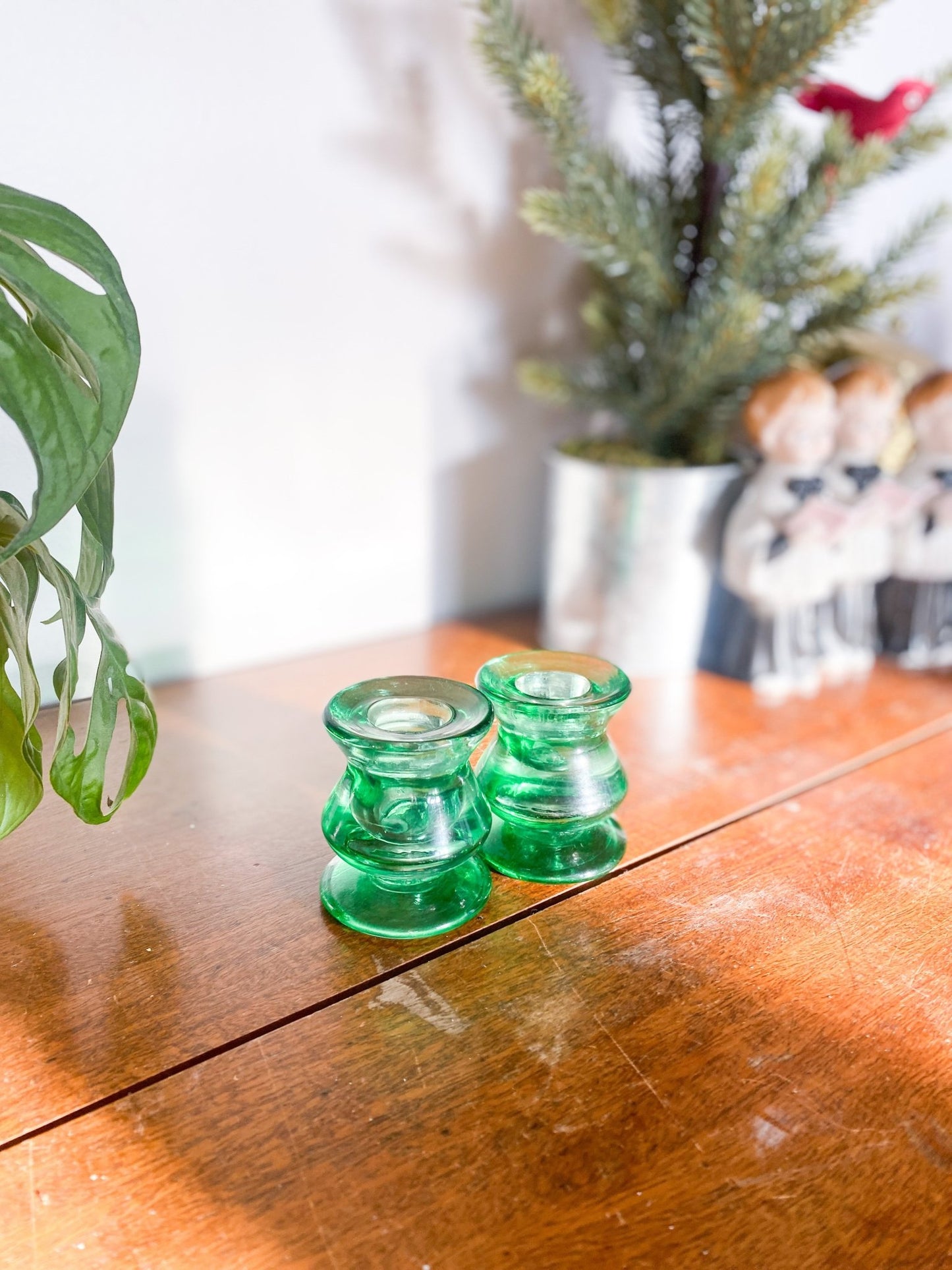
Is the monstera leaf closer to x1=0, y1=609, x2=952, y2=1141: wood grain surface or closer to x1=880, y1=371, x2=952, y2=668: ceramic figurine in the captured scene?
x1=0, y1=609, x2=952, y2=1141: wood grain surface

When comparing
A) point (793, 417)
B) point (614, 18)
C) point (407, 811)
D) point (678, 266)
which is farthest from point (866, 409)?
point (407, 811)

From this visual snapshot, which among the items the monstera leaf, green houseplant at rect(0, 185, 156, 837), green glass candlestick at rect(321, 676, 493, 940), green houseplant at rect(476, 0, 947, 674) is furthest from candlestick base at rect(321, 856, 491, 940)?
green houseplant at rect(476, 0, 947, 674)

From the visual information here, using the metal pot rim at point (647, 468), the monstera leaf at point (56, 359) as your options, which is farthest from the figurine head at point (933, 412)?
the monstera leaf at point (56, 359)

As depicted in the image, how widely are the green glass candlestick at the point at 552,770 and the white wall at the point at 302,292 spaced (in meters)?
0.30

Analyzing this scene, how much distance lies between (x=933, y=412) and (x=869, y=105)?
0.22 m

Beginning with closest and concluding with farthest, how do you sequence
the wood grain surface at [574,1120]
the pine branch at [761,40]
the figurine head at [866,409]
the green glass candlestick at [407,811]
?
the wood grain surface at [574,1120]
the green glass candlestick at [407,811]
the pine branch at [761,40]
the figurine head at [866,409]

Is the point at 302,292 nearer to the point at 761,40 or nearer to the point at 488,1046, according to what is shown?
the point at 761,40

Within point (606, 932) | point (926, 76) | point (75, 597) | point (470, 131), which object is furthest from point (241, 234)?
point (926, 76)

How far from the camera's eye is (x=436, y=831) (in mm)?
475

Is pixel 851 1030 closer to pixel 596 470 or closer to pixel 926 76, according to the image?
pixel 596 470

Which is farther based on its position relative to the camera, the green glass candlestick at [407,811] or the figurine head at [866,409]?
the figurine head at [866,409]

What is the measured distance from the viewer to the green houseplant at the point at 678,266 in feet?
2.22

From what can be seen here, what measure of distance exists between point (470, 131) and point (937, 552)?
49cm

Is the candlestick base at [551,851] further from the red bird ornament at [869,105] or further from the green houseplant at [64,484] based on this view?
the red bird ornament at [869,105]
